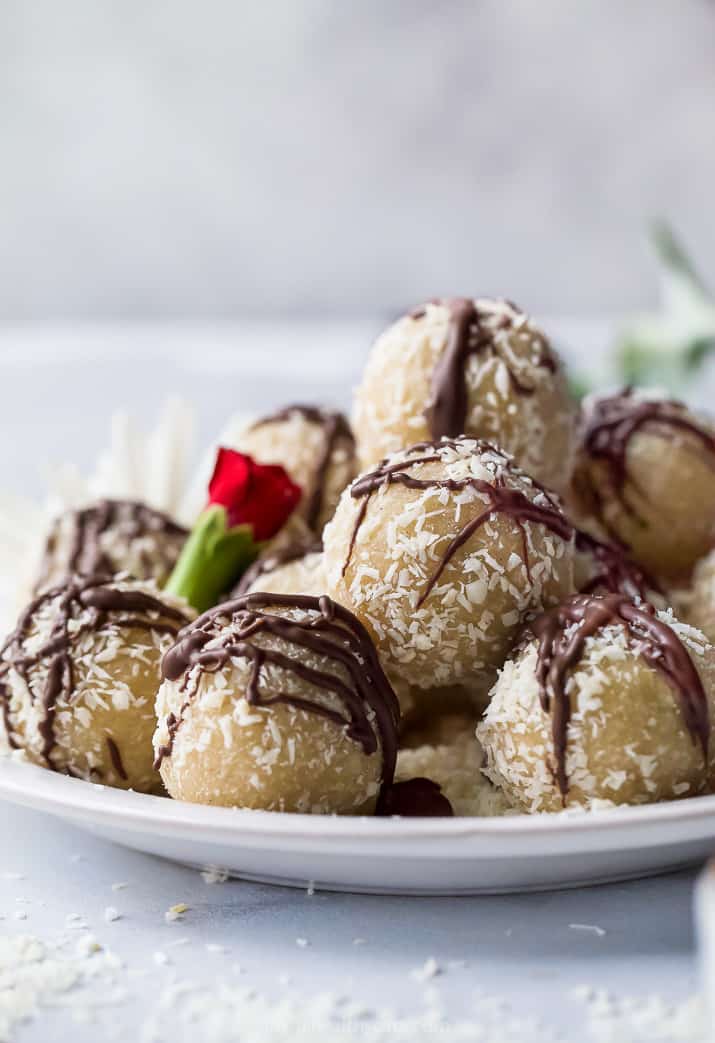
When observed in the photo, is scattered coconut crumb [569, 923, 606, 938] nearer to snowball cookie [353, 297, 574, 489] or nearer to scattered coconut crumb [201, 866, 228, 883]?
scattered coconut crumb [201, 866, 228, 883]

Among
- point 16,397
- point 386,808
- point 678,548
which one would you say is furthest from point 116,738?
point 16,397

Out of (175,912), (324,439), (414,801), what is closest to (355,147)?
(324,439)

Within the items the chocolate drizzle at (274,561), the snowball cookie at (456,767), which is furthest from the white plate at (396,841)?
the chocolate drizzle at (274,561)

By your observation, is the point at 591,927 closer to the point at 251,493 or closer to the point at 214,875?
the point at 214,875

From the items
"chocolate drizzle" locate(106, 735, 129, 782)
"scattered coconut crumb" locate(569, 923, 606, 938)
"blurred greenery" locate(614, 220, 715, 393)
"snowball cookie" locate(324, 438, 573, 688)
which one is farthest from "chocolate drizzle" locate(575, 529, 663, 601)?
"blurred greenery" locate(614, 220, 715, 393)

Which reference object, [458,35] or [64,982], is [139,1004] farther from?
[458,35]
